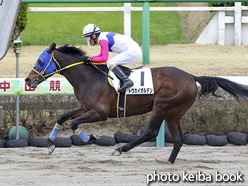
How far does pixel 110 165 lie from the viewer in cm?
503

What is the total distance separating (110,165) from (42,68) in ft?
4.50

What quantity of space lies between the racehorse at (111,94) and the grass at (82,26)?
998 centimetres

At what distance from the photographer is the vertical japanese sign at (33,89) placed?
20.0 ft

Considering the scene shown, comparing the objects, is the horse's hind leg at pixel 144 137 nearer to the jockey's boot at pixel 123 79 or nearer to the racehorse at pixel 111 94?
the racehorse at pixel 111 94

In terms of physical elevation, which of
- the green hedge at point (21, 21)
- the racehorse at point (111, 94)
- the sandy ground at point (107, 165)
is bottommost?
the sandy ground at point (107, 165)

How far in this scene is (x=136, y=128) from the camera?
695 centimetres

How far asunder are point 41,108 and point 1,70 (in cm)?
296

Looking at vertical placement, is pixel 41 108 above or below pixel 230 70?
below

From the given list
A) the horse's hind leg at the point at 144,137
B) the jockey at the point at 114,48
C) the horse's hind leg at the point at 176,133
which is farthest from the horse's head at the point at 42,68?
the horse's hind leg at the point at 176,133

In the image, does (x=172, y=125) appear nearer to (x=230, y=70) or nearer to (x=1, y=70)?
(x=230, y=70)

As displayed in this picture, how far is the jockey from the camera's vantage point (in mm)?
5062

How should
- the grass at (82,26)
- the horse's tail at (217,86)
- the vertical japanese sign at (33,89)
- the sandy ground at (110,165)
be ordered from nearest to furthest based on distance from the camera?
the sandy ground at (110,165)
the horse's tail at (217,86)
the vertical japanese sign at (33,89)
the grass at (82,26)

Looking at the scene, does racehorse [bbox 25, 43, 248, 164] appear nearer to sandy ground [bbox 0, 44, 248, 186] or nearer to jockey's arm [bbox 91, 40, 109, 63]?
jockey's arm [bbox 91, 40, 109, 63]

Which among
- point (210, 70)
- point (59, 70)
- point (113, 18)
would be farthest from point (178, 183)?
point (113, 18)
